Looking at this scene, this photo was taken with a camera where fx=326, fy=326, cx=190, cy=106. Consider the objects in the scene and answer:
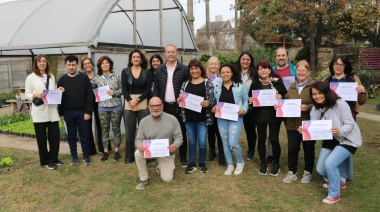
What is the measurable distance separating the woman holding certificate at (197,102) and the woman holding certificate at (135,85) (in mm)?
769

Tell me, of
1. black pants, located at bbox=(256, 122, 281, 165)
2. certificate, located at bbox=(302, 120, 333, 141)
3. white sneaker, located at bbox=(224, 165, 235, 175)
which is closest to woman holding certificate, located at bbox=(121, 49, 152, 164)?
white sneaker, located at bbox=(224, 165, 235, 175)

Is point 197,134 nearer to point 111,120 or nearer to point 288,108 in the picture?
point 288,108

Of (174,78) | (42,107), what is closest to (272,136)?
(174,78)

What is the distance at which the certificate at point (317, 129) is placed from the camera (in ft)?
12.8

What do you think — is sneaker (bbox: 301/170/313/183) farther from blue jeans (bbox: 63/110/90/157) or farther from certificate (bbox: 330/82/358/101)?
blue jeans (bbox: 63/110/90/157)

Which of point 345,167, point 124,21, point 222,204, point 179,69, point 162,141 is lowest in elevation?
point 222,204

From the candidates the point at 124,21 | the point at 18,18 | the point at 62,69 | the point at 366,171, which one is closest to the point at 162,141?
the point at 366,171

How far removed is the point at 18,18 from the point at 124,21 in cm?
278

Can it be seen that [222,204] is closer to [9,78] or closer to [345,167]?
[345,167]

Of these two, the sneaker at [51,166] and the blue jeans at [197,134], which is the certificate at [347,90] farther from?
the sneaker at [51,166]

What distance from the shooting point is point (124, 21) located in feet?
29.4

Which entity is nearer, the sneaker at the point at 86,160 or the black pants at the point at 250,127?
the black pants at the point at 250,127

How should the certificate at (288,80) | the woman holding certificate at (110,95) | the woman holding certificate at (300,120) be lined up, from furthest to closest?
the woman holding certificate at (110,95)
the certificate at (288,80)
the woman holding certificate at (300,120)

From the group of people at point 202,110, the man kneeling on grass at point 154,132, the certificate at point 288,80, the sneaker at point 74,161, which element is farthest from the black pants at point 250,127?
the sneaker at point 74,161
